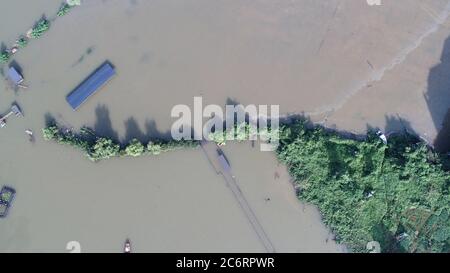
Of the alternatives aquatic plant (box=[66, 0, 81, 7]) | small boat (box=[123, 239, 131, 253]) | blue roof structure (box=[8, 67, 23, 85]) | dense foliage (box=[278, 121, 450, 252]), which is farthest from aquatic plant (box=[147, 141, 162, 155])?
aquatic plant (box=[66, 0, 81, 7])


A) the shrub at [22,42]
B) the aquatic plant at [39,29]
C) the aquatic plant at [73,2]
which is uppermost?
the aquatic plant at [73,2]

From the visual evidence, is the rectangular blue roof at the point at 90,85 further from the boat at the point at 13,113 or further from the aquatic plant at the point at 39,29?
the aquatic plant at the point at 39,29

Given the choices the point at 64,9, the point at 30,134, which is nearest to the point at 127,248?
the point at 30,134

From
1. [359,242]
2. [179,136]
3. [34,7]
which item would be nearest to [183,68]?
[179,136]

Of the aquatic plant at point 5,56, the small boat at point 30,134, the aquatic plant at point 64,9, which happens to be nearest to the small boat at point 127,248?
the small boat at point 30,134

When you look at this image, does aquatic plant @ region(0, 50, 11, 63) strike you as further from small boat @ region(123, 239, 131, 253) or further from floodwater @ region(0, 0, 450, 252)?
small boat @ region(123, 239, 131, 253)

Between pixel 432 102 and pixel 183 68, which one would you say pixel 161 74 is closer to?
pixel 183 68
